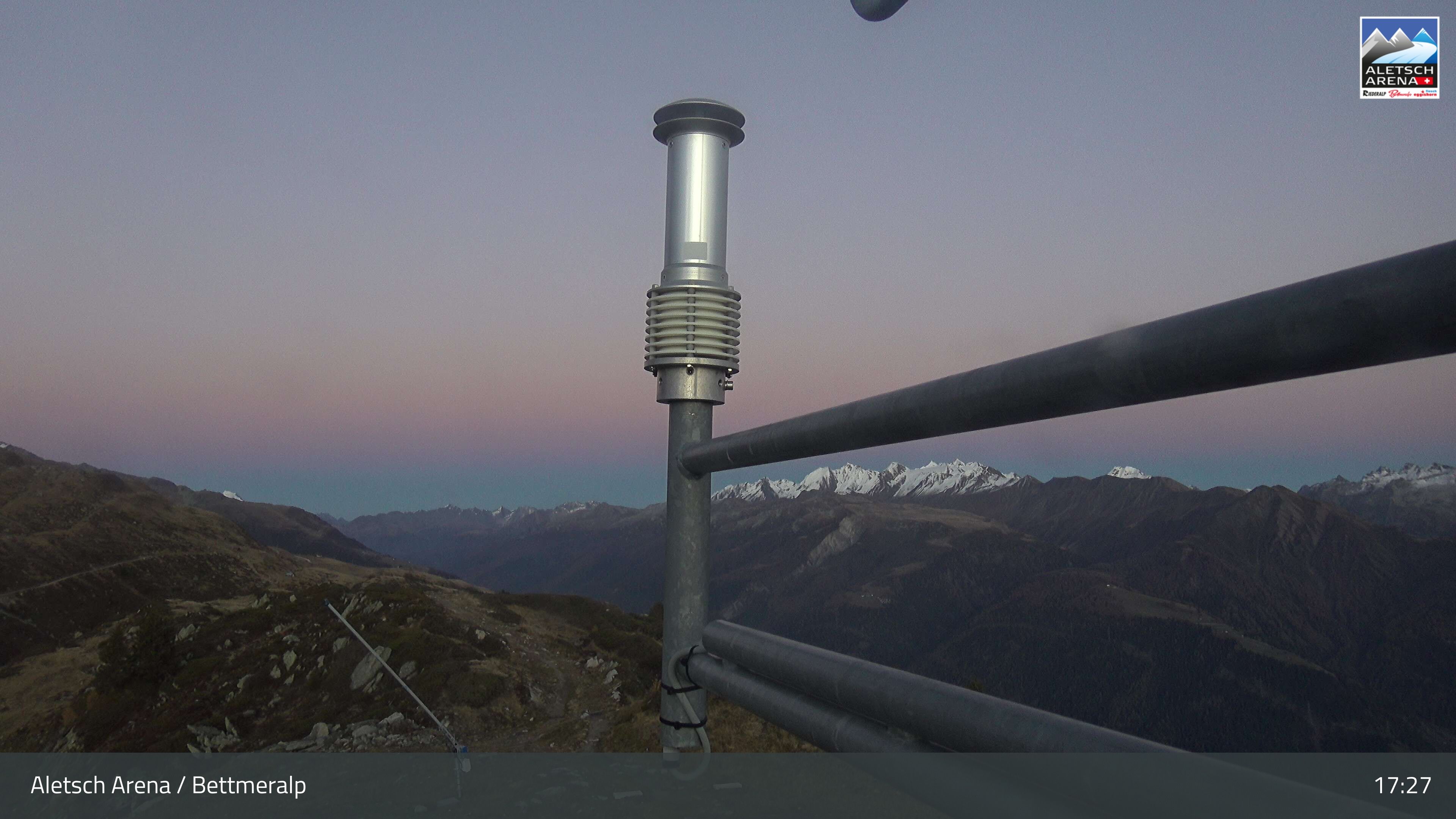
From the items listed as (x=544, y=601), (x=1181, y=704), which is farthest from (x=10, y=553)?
(x=1181, y=704)

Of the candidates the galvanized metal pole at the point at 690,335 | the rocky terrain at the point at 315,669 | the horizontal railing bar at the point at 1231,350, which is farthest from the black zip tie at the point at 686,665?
the rocky terrain at the point at 315,669

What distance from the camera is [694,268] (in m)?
3.72

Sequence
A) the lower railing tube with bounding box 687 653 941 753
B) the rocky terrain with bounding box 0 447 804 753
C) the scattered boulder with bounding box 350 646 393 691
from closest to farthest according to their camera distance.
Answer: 1. the lower railing tube with bounding box 687 653 941 753
2. the rocky terrain with bounding box 0 447 804 753
3. the scattered boulder with bounding box 350 646 393 691

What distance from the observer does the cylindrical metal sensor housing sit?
363cm

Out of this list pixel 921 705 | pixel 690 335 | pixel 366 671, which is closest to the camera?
pixel 921 705

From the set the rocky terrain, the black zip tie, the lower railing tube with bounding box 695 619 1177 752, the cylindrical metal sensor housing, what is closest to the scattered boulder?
the rocky terrain

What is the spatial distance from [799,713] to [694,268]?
1992 millimetres

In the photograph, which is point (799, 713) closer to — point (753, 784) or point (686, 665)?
point (686, 665)

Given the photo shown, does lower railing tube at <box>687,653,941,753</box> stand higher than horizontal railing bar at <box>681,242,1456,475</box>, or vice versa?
horizontal railing bar at <box>681,242,1456,475</box>

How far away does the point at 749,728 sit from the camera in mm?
21297

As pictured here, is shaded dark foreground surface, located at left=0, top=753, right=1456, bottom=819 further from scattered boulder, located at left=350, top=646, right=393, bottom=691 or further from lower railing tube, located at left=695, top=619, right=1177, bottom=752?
scattered boulder, located at left=350, top=646, right=393, bottom=691

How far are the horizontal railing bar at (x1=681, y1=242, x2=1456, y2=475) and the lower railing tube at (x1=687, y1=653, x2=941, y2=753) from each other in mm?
847

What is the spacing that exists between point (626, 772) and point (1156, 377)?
69.6 ft

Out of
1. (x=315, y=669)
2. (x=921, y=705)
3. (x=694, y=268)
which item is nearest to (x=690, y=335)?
(x=694, y=268)
